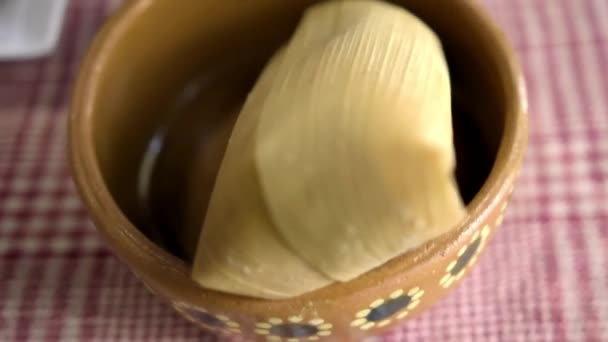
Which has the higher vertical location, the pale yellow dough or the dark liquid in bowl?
the pale yellow dough

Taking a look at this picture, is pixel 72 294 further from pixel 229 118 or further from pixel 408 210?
pixel 408 210

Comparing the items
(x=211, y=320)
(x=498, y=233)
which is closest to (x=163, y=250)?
(x=211, y=320)

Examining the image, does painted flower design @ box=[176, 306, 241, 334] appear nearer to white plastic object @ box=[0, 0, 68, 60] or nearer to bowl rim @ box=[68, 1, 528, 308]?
bowl rim @ box=[68, 1, 528, 308]

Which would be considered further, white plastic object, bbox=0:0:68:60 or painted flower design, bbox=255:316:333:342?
white plastic object, bbox=0:0:68:60

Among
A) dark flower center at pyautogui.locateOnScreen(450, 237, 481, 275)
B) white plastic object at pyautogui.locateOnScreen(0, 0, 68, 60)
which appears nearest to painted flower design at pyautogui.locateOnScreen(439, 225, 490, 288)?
dark flower center at pyautogui.locateOnScreen(450, 237, 481, 275)

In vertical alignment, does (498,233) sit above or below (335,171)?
below

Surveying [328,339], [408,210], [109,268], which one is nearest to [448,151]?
[408,210]

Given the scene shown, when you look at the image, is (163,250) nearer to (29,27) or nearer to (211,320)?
(211,320)
